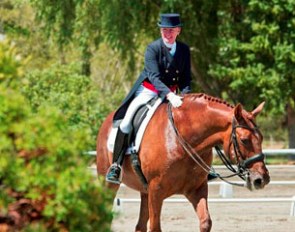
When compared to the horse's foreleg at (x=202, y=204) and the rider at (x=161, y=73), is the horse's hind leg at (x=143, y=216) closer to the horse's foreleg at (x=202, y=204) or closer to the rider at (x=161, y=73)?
the rider at (x=161, y=73)

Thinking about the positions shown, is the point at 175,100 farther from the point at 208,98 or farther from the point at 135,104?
the point at 135,104

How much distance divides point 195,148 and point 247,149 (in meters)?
0.62

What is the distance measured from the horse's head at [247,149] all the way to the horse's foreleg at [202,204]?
0.56 metres

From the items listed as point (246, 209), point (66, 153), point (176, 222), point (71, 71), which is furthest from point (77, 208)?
point (71, 71)

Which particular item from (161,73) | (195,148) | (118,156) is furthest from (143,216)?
(161,73)

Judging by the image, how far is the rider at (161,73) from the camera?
35.1 ft

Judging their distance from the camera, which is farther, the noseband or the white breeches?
the white breeches

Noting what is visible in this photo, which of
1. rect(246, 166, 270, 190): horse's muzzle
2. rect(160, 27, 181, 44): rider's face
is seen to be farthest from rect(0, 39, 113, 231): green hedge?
rect(160, 27, 181, 44): rider's face

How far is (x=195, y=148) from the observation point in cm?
990

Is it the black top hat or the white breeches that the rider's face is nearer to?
the black top hat

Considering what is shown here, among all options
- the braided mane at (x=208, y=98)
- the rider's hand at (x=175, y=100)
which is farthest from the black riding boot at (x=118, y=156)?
the braided mane at (x=208, y=98)

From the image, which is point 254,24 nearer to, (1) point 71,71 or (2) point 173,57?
(1) point 71,71

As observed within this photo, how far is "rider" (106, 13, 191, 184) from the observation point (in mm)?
10688

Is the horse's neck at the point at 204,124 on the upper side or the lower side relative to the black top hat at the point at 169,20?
lower
